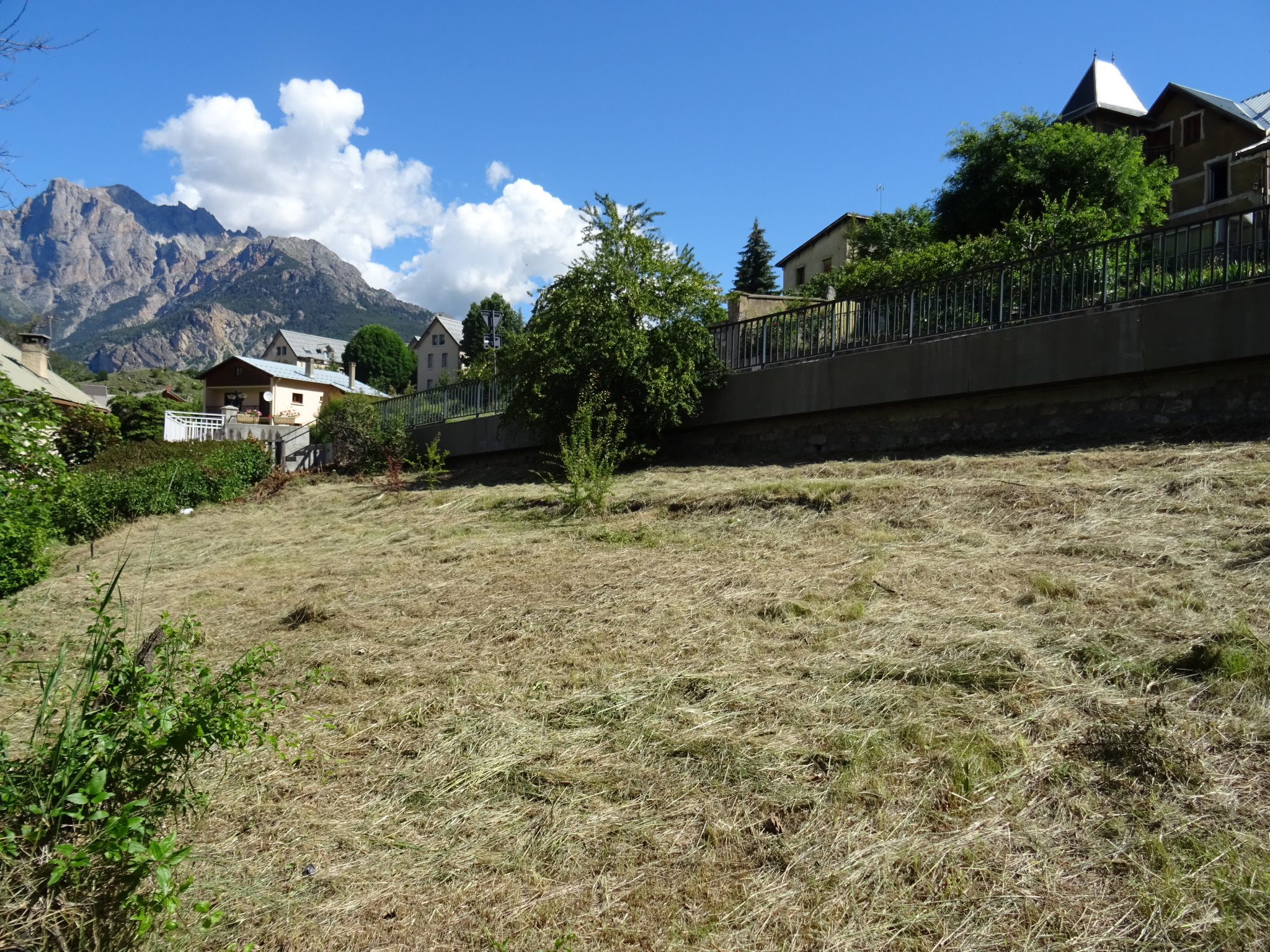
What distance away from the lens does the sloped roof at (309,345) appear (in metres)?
86.8

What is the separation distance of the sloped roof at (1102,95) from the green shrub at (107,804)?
4253cm

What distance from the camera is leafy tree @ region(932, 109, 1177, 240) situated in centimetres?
2341

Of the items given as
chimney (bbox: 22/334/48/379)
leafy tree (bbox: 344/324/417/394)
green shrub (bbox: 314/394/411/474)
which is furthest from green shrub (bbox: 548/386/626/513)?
leafy tree (bbox: 344/324/417/394)

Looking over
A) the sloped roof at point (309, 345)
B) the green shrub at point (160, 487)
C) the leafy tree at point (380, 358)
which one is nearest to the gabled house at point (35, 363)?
the green shrub at point (160, 487)

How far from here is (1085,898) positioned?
8.21 feet

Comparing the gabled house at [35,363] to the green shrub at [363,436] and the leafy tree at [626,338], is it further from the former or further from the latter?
the leafy tree at [626,338]

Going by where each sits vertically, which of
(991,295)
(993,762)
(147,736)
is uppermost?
(991,295)

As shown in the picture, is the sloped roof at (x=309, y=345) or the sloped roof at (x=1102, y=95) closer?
the sloped roof at (x=1102, y=95)

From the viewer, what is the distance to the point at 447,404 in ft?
63.0

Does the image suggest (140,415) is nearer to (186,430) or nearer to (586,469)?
(186,430)

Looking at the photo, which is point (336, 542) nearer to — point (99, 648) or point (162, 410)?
point (99, 648)

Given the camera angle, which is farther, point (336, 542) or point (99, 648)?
point (336, 542)

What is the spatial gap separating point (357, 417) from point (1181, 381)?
17.3m

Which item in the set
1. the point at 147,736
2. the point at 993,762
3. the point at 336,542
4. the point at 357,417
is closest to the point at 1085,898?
the point at 993,762
